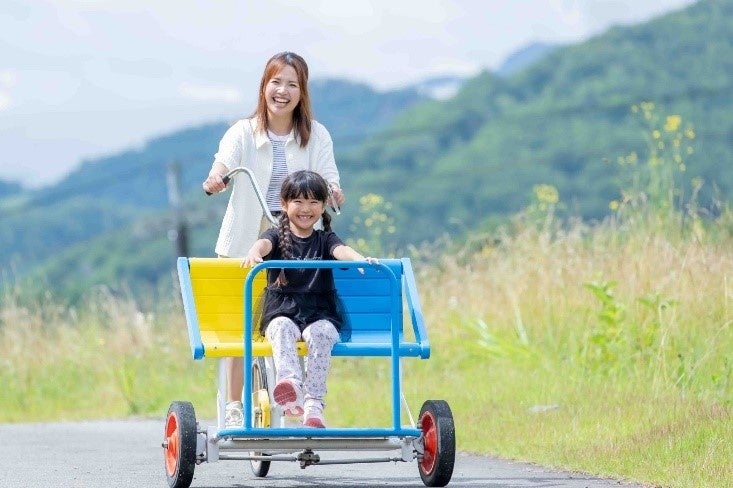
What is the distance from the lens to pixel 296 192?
676 centimetres

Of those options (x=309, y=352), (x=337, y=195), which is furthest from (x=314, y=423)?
(x=337, y=195)

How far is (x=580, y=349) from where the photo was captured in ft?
37.0

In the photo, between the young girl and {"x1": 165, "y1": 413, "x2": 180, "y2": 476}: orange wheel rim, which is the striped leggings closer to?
the young girl

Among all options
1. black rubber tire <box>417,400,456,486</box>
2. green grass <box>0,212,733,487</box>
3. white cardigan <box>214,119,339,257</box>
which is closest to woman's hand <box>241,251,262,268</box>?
white cardigan <box>214,119,339,257</box>

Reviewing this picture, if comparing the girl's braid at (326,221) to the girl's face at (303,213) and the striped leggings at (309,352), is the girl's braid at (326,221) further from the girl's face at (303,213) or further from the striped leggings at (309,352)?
the striped leggings at (309,352)

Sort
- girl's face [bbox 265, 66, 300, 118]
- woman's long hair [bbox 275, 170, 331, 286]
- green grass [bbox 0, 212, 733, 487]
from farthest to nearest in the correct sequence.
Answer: green grass [bbox 0, 212, 733, 487] < girl's face [bbox 265, 66, 300, 118] < woman's long hair [bbox 275, 170, 331, 286]

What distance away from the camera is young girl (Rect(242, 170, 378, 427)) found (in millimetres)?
6414

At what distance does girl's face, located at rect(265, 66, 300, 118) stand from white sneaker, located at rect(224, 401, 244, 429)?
4.98ft

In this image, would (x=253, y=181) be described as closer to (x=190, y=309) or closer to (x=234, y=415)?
(x=190, y=309)

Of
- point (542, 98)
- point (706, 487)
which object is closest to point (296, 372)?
point (706, 487)

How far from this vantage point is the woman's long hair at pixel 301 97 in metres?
7.45

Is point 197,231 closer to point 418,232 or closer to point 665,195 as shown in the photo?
point 418,232

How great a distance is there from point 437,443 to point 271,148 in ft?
6.14

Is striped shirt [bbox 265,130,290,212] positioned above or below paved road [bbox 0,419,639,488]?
above
